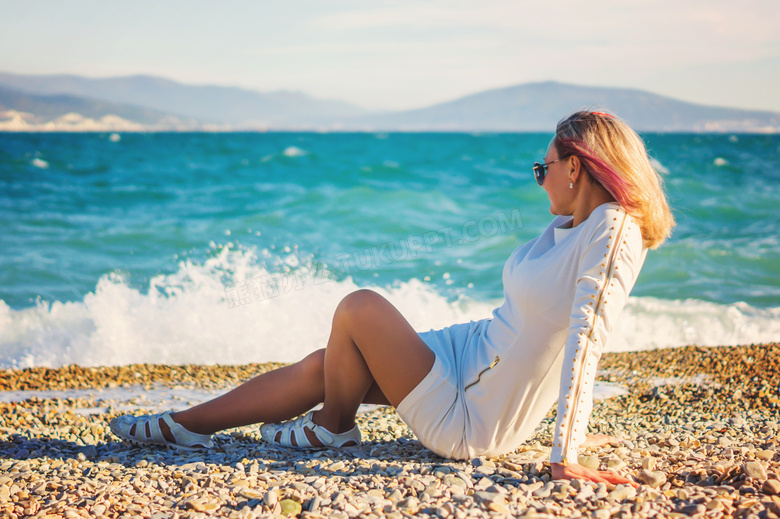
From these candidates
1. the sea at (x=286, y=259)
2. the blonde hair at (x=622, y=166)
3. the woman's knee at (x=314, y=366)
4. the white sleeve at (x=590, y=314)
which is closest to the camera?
the white sleeve at (x=590, y=314)

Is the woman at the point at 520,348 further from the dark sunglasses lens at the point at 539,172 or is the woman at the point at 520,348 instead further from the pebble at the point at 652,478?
the pebble at the point at 652,478

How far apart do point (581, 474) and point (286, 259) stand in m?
8.95

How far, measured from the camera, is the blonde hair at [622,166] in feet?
8.23

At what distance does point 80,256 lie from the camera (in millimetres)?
10734

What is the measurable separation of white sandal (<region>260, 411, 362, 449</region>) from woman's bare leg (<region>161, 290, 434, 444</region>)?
0.12ft

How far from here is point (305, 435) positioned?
125 inches

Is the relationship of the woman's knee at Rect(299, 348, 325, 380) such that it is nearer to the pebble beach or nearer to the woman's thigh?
the woman's thigh

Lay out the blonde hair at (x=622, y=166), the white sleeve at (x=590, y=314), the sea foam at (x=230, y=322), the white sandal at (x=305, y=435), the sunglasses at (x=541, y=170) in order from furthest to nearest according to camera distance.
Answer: the sea foam at (x=230, y=322), the white sandal at (x=305, y=435), the sunglasses at (x=541, y=170), the blonde hair at (x=622, y=166), the white sleeve at (x=590, y=314)

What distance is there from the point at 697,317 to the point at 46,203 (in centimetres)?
1432

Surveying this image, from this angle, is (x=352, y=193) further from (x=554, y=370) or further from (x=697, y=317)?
(x=554, y=370)

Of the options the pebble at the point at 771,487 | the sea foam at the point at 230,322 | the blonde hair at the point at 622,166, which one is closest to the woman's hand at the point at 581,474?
the pebble at the point at 771,487

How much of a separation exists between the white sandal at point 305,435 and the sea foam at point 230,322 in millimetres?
3601

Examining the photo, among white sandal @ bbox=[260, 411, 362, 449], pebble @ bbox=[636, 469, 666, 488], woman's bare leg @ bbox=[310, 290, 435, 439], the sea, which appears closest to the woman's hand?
pebble @ bbox=[636, 469, 666, 488]

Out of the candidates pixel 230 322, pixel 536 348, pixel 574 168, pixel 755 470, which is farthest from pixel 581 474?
pixel 230 322
